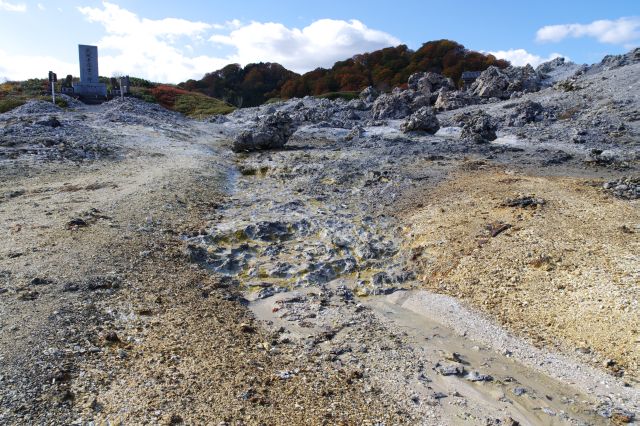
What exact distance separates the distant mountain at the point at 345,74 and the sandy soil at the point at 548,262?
60916 millimetres

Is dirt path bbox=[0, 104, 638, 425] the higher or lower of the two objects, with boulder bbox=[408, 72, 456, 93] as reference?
lower

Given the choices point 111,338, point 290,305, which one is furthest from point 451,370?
point 111,338

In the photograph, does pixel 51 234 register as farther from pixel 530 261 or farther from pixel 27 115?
pixel 27 115

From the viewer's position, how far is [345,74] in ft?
261

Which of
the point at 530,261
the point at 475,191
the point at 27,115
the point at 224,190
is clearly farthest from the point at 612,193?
the point at 27,115

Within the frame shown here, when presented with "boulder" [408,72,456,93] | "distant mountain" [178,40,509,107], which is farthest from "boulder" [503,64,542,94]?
"distant mountain" [178,40,509,107]

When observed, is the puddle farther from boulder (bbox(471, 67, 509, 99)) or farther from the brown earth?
boulder (bbox(471, 67, 509, 99))

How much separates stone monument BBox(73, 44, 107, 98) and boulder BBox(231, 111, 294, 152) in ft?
98.0

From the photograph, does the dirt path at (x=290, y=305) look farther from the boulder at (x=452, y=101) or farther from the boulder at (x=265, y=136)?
the boulder at (x=452, y=101)

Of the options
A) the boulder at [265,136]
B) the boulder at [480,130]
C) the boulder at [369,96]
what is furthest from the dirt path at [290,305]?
the boulder at [369,96]

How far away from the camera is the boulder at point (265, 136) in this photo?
88.9 feet

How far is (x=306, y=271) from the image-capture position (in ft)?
38.1

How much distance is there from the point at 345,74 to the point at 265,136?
5631cm

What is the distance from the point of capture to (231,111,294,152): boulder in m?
27.1
